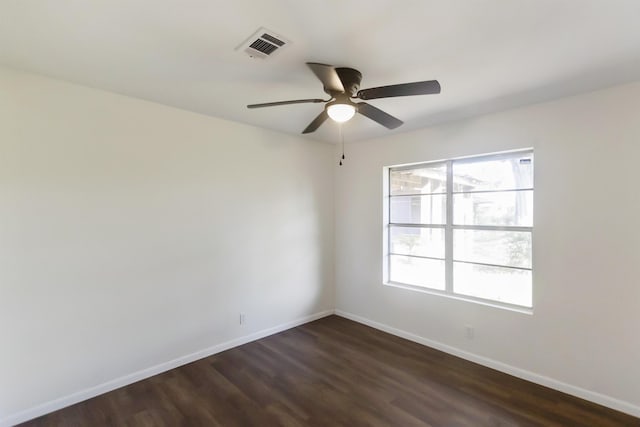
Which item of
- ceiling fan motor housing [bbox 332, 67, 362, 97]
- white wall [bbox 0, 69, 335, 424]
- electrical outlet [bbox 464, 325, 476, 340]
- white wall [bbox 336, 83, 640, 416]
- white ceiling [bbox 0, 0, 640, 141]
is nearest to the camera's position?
white ceiling [bbox 0, 0, 640, 141]

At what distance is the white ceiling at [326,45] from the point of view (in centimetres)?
158

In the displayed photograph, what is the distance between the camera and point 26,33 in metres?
1.80

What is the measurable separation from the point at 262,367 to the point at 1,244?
2328 millimetres

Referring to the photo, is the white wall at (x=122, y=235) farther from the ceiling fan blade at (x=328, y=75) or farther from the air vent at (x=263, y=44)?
the ceiling fan blade at (x=328, y=75)

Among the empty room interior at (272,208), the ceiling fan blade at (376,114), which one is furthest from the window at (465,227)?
the ceiling fan blade at (376,114)

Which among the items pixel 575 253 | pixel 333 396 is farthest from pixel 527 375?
pixel 333 396

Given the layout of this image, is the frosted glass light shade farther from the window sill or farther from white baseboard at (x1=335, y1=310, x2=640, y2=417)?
white baseboard at (x1=335, y1=310, x2=640, y2=417)

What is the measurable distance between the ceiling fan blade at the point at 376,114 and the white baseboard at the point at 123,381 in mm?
2811

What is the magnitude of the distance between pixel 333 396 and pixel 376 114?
2369 mm

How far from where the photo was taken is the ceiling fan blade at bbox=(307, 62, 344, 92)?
188 cm

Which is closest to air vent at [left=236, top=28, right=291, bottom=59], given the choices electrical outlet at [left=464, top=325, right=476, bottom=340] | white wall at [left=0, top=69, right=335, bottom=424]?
white wall at [left=0, top=69, right=335, bottom=424]

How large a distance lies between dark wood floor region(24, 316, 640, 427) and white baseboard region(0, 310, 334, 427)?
59mm

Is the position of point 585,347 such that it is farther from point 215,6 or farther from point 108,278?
point 108,278

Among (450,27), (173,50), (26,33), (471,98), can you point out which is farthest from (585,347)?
(26,33)
